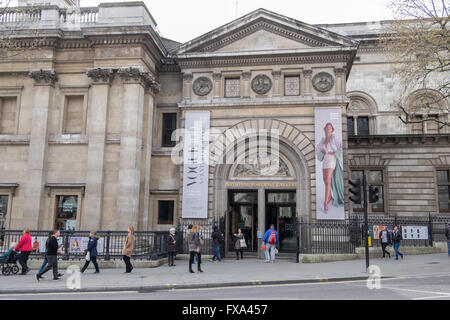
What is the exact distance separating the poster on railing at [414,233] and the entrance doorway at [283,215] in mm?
7196

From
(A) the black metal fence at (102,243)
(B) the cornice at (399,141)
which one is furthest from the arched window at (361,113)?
(A) the black metal fence at (102,243)

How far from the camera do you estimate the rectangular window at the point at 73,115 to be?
934 inches

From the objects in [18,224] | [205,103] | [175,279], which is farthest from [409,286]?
[18,224]

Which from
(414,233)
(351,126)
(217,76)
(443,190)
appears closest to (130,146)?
(217,76)

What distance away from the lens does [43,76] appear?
917 inches

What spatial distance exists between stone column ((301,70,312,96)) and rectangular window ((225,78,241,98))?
393 centimetres

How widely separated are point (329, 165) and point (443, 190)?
12541mm

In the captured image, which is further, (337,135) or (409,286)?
(337,135)

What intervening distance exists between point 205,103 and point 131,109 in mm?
4481

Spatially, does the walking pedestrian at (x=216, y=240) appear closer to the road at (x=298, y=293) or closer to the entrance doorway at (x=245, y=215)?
the entrance doorway at (x=245, y=215)

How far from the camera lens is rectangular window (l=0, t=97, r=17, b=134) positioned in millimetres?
24062

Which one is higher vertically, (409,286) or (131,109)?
(131,109)

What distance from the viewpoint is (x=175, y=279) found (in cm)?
1394
